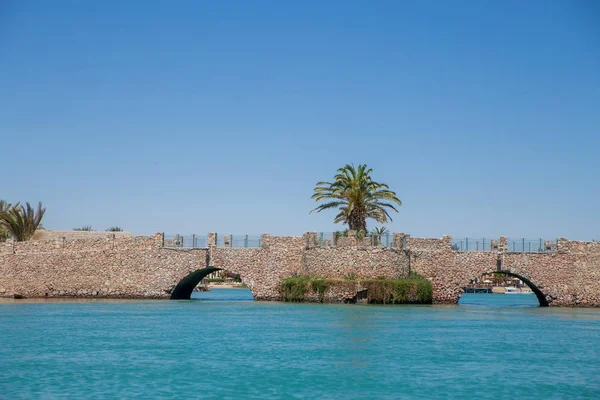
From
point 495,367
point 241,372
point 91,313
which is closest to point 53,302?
point 91,313

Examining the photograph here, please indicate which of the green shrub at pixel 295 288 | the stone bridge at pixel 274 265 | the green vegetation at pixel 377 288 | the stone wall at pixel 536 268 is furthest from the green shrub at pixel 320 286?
the stone wall at pixel 536 268

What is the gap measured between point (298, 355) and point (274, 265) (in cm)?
2297

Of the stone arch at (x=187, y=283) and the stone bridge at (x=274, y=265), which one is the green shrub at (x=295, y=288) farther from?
the stone arch at (x=187, y=283)

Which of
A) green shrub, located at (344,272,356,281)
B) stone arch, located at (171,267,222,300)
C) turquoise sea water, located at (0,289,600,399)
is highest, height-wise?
green shrub, located at (344,272,356,281)

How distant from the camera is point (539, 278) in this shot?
47.5 metres

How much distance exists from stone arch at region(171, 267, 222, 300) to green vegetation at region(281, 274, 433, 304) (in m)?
6.10

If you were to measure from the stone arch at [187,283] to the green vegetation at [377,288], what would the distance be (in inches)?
240

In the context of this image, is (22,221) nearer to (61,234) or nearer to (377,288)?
(61,234)

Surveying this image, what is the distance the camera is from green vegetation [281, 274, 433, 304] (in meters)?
45.6

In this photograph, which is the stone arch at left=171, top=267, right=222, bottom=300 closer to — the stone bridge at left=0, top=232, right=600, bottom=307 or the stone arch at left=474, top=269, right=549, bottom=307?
the stone bridge at left=0, top=232, right=600, bottom=307

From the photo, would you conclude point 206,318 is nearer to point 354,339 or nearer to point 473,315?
point 354,339

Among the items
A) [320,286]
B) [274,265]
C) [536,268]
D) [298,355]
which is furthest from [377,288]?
[298,355]

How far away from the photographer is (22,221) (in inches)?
2258

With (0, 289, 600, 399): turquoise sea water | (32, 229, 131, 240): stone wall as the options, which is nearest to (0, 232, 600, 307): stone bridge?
(0, 289, 600, 399): turquoise sea water
